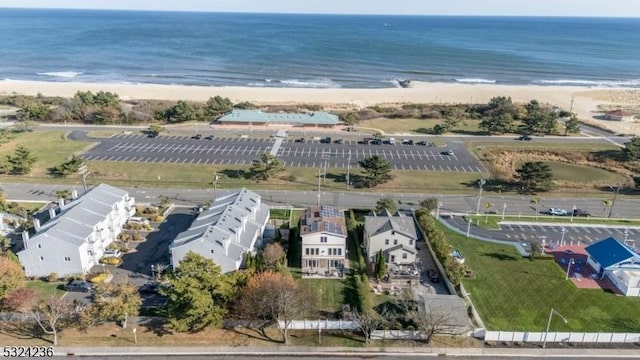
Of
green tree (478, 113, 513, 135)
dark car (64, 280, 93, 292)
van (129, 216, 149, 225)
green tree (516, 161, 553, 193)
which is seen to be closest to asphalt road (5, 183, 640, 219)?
green tree (516, 161, 553, 193)

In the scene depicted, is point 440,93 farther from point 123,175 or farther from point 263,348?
point 263,348

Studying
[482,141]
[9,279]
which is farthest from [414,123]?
[9,279]

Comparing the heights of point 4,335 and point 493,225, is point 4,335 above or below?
below

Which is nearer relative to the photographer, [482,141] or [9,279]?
[9,279]

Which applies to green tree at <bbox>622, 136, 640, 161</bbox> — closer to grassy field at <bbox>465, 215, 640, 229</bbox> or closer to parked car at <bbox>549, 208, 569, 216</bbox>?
grassy field at <bbox>465, 215, 640, 229</bbox>

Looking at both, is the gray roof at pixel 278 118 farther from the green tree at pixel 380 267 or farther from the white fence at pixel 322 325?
the white fence at pixel 322 325

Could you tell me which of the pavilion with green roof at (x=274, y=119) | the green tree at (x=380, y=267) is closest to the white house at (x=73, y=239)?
the green tree at (x=380, y=267)

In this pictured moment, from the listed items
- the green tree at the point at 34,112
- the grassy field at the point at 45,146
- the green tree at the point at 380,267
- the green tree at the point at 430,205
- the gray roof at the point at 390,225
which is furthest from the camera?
the green tree at the point at 34,112
